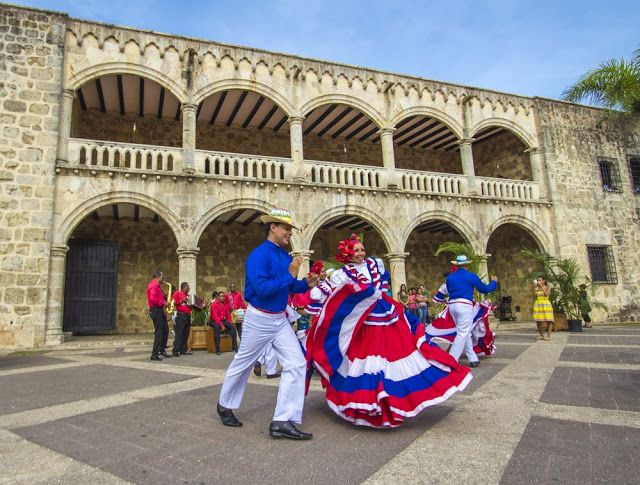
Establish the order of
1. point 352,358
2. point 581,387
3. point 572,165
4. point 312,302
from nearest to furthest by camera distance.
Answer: point 352,358, point 312,302, point 581,387, point 572,165

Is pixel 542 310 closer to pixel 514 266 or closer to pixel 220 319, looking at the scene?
pixel 220 319

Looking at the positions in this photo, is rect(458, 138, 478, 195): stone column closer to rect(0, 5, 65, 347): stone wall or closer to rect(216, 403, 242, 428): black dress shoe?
rect(0, 5, 65, 347): stone wall

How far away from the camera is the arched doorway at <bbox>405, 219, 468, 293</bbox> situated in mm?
18234

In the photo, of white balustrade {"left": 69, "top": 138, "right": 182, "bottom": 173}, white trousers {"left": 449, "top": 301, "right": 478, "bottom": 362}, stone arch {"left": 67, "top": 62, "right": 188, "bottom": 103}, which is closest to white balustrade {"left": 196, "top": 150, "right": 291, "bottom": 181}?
white balustrade {"left": 69, "top": 138, "right": 182, "bottom": 173}

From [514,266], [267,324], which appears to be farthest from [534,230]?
[267,324]

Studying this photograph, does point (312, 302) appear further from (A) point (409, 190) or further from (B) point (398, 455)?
(A) point (409, 190)

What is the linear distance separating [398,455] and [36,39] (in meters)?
13.5

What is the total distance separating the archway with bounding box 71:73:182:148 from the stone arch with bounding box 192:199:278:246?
13.2 ft

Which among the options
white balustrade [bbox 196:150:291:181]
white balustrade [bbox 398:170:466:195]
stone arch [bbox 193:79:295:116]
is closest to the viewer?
white balustrade [bbox 196:150:291:181]

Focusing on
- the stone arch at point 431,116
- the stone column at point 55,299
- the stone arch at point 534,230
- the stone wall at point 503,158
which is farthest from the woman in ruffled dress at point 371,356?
the stone wall at point 503,158

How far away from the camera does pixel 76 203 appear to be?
427 inches

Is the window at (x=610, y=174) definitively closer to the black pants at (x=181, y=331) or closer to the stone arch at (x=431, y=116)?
the stone arch at (x=431, y=116)

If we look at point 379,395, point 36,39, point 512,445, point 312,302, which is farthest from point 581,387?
point 36,39

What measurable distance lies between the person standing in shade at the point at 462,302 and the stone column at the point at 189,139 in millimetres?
8154
